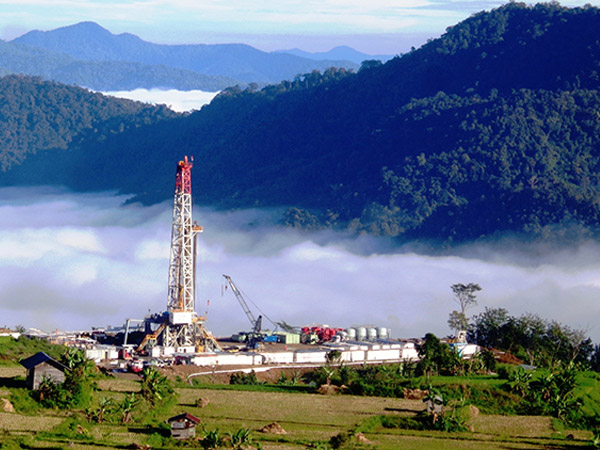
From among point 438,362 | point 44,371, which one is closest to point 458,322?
point 438,362

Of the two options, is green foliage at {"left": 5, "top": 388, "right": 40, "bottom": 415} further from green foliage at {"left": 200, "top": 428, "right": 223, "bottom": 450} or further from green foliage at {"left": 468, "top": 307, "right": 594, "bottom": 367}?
green foliage at {"left": 468, "top": 307, "right": 594, "bottom": 367}

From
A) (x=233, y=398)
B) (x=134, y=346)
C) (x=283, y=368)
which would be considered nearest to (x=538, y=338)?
(x=283, y=368)

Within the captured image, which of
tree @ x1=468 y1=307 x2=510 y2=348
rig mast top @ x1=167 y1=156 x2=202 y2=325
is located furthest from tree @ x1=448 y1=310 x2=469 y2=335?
rig mast top @ x1=167 y1=156 x2=202 y2=325

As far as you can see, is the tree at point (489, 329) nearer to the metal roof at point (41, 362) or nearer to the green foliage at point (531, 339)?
the green foliage at point (531, 339)

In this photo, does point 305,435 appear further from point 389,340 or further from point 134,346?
point 389,340

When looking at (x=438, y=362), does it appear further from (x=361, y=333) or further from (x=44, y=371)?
(x=44, y=371)
